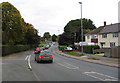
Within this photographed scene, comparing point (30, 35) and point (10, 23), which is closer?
point (10, 23)

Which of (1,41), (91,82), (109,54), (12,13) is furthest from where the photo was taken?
(12,13)

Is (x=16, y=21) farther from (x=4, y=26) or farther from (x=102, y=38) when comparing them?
(x=102, y=38)

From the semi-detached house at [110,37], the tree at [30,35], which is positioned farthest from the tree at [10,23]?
the tree at [30,35]

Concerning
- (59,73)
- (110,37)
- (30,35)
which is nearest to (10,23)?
(110,37)

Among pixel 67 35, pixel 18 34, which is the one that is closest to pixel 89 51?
pixel 18 34

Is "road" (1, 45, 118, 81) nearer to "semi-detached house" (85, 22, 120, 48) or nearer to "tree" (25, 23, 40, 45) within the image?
"semi-detached house" (85, 22, 120, 48)

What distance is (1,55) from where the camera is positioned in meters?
32.2

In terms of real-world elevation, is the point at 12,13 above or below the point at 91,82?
above

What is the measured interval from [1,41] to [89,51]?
19.8 m

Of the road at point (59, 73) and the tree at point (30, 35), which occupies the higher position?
Result: the tree at point (30, 35)

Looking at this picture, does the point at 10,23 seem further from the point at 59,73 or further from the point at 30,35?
the point at 30,35

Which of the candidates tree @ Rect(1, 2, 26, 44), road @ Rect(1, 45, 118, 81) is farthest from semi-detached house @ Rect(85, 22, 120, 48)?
road @ Rect(1, 45, 118, 81)

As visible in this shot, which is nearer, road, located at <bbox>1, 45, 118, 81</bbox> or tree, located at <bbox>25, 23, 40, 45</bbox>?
road, located at <bbox>1, 45, 118, 81</bbox>

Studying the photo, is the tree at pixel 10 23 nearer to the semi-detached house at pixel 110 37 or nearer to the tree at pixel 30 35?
the semi-detached house at pixel 110 37
